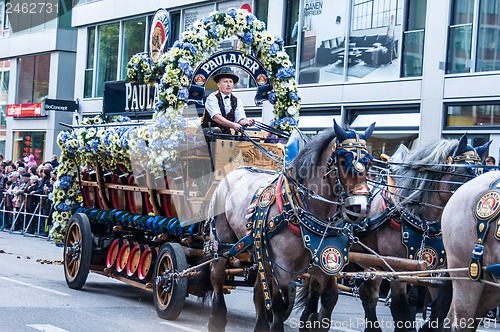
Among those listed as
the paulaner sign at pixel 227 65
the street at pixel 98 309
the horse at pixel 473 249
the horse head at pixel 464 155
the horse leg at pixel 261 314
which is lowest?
the street at pixel 98 309

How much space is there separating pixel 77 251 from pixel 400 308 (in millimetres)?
5512

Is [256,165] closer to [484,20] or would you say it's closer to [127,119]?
[127,119]

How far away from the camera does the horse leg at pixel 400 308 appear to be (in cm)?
856

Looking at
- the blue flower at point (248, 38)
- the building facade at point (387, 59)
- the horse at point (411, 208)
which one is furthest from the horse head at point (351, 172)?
the building facade at point (387, 59)

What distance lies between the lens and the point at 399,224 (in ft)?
29.4

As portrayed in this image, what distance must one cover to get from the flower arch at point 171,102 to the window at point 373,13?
8.27 meters

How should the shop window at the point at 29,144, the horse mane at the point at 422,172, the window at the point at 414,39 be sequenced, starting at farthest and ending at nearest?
the shop window at the point at 29,144
the window at the point at 414,39
the horse mane at the point at 422,172

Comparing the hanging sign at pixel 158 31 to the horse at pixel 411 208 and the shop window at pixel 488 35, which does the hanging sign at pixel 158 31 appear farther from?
the horse at pixel 411 208

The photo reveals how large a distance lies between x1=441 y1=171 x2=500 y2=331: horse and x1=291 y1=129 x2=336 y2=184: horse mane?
1.26 meters

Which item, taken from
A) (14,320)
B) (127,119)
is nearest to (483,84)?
(127,119)

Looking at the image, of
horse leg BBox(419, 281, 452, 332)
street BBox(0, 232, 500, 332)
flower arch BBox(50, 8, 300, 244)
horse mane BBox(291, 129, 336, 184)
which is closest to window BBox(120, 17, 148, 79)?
street BBox(0, 232, 500, 332)

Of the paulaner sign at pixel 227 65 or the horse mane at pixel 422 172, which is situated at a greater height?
the paulaner sign at pixel 227 65

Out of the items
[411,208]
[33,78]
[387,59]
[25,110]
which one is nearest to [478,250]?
[411,208]

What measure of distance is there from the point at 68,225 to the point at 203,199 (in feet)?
11.1
